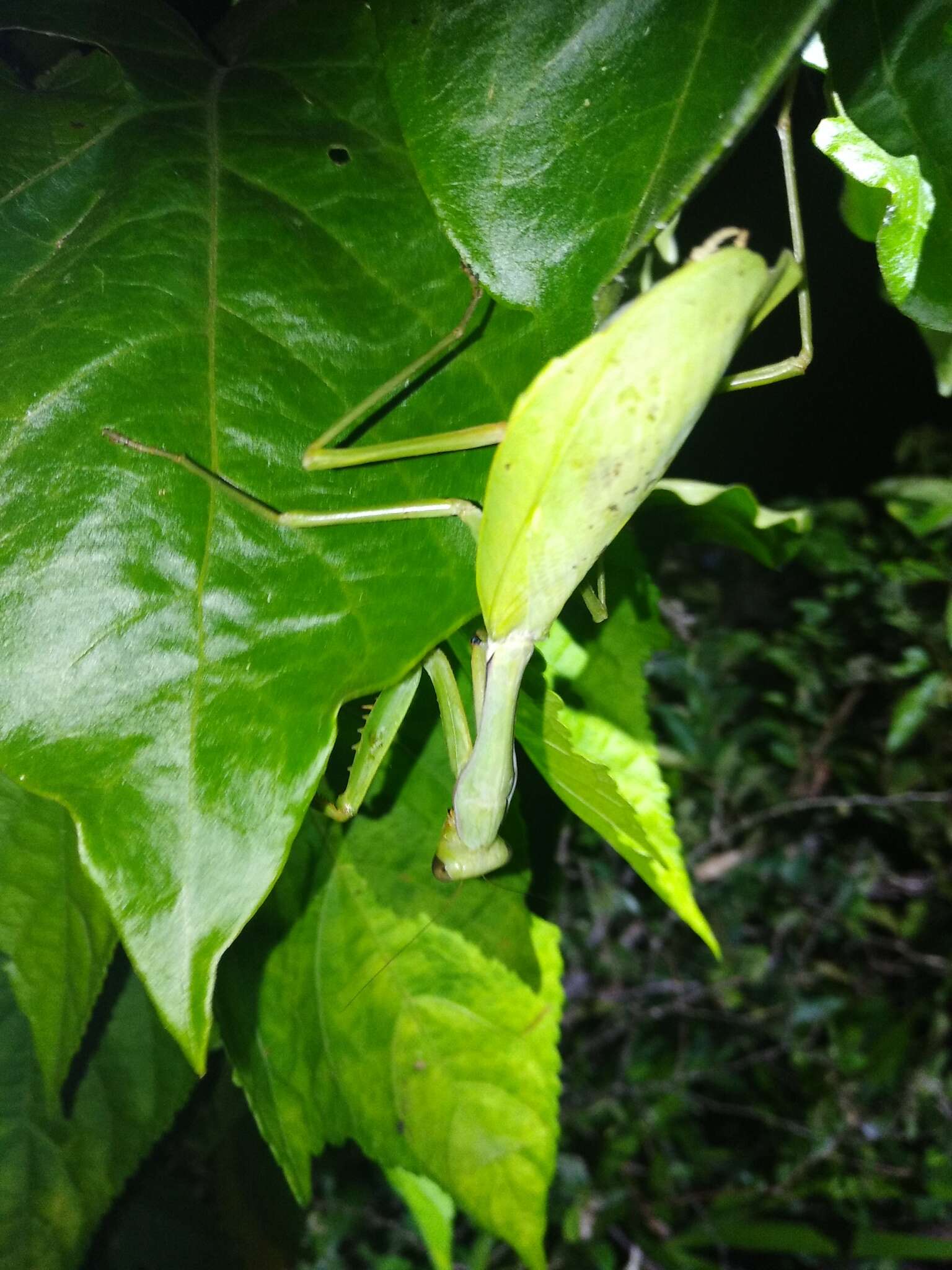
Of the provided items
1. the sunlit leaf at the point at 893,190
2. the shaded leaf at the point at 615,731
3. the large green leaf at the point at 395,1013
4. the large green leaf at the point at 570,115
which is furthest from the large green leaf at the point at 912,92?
the large green leaf at the point at 395,1013

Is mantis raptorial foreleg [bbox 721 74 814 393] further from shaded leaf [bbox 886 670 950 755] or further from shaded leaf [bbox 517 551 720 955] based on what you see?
shaded leaf [bbox 886 670 950 755]

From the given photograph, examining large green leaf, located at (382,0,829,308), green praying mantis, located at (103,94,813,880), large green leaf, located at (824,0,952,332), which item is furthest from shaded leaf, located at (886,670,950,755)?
large green leaf, located at (382,0,829,308)

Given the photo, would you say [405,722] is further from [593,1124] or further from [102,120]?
[593,1124]

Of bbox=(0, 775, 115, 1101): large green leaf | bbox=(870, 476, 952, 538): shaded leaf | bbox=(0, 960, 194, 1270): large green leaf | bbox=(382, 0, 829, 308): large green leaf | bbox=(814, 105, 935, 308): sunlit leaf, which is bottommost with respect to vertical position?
bbox=(870, 476, 952, 538): shaded leaf

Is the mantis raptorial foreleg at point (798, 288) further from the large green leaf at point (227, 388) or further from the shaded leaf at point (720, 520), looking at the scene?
the large green leaf at point (227, 388)

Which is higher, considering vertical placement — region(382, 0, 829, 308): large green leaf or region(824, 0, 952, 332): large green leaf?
region(382, 0, 829, 308): large green leaf

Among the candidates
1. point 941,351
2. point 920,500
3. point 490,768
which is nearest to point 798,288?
point 941,351

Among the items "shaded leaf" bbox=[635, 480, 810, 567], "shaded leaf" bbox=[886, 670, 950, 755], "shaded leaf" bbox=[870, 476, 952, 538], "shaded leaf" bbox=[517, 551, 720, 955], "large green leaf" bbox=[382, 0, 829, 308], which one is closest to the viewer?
"large green leaf" bbox=[382, 0, 829, 308]

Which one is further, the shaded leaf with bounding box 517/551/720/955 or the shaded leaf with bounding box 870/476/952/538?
the shaded leaf with bounding box 870/476/952/538
